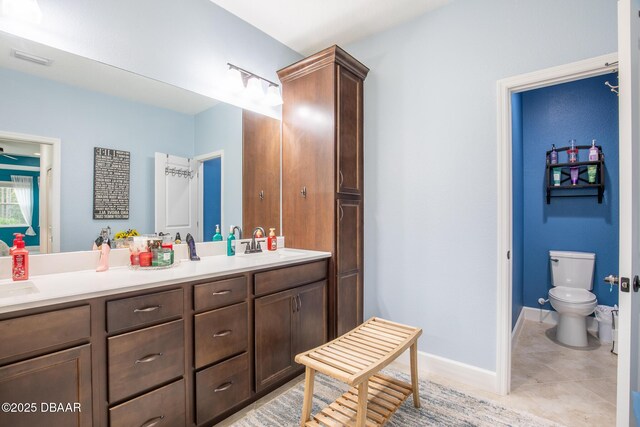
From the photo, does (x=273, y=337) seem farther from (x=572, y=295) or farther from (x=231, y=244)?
(x=572, y=295)

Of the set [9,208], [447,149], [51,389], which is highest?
[447,149]

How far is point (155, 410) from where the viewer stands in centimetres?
143

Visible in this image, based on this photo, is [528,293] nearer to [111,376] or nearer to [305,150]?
[305,150]

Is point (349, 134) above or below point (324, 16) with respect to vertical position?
below

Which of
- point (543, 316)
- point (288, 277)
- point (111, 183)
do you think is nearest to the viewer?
point (111, 183)

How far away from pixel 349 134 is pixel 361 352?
5.40ft

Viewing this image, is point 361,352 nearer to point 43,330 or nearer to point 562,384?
point 43,330

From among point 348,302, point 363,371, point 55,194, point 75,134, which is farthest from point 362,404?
point 75,134

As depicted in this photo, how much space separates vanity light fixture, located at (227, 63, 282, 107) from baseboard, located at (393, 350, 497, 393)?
238 centimetres

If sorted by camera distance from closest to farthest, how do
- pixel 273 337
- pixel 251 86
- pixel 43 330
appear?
1. pixel 43 330
2. pixel 273 337
3. pixel 251 86

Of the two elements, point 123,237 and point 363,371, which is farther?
point 123,237

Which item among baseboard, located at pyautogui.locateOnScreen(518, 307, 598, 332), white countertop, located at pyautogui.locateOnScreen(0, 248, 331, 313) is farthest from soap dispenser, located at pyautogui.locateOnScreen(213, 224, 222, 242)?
baseboard, located at pyautogui.locateOnScreen(518, 307, 598, 332)

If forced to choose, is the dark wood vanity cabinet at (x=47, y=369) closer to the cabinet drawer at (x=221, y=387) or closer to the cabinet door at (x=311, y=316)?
the cabinet drawer at (x=221, y=387)

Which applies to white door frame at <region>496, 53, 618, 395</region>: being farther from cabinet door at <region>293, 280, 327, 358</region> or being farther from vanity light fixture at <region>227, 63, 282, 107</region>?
vanity light fixture at <region>227, 63, 282, 107</region>
